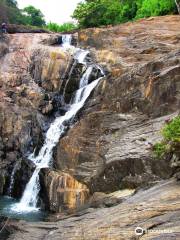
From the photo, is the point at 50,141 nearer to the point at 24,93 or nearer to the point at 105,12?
the point at 24,93

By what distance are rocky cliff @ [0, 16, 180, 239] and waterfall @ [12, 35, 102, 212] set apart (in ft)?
2.04

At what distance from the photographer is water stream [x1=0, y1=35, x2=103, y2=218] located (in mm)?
24281

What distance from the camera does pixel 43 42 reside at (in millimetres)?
36219

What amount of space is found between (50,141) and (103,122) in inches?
165

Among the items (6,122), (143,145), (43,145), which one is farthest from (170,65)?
(6,122)

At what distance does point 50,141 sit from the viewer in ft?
88.3

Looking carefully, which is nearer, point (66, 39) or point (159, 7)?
point (66, 39)

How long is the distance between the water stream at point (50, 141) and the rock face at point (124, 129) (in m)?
1.14

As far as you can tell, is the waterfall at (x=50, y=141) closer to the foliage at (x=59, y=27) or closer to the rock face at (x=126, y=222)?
the rock face at (x=126, y=222)

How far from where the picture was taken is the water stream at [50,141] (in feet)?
79.7

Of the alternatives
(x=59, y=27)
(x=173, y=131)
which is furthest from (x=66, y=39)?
(x=173, y=131)

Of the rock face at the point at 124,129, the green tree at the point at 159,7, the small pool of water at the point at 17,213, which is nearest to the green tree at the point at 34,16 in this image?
the green tree at the point at 159,7

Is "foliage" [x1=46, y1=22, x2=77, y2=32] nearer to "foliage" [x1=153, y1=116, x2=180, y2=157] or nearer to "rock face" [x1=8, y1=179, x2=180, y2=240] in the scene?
"foliage" [x1=153, y1=116, x2=180, y2=157]

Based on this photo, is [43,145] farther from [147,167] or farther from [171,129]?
[171,129]
